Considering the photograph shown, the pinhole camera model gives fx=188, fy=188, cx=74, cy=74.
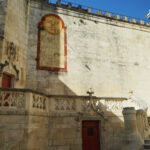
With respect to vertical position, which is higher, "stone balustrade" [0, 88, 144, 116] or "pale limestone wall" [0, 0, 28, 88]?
"pale limestone wall" [0, 0, 28, 88]

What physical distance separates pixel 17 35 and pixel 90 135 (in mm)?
7355

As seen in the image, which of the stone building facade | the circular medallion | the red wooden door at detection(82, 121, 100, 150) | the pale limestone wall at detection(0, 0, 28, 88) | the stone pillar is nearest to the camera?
the stone pillar

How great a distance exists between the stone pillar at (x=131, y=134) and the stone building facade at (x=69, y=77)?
0.11 ft

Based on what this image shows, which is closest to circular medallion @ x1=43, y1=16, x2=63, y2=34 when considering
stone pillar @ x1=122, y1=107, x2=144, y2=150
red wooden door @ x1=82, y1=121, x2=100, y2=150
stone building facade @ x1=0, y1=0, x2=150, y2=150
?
stone building facade @ x1=0, y1=0, x2=150, y2=150

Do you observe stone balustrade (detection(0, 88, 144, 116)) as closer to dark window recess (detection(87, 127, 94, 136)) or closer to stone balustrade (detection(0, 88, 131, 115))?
stone balustrade (detection(0, 88, 131, 115))

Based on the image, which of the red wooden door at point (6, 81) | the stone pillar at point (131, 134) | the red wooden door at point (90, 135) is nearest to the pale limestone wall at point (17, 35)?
the red wooden door at point (6, 81)

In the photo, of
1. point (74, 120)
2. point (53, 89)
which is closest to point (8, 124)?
point (74, 120)

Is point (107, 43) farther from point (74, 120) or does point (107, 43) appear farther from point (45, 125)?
point (45, 125)

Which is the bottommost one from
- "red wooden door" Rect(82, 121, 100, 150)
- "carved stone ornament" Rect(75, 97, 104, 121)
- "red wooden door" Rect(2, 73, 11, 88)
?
"red wooden door" Rect(82, 121, 100, 150)

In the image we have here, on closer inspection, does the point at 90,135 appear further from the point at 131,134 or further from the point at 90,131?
the point at 131,134

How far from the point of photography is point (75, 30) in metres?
15.1

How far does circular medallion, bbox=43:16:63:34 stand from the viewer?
14197mm

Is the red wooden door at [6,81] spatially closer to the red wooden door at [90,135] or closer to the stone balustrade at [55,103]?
the stone balustrade at [55,103]

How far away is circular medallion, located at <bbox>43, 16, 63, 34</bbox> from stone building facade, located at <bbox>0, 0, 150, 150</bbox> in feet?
0.25
